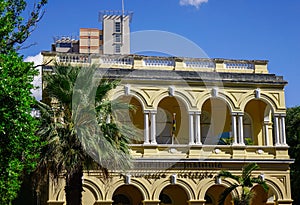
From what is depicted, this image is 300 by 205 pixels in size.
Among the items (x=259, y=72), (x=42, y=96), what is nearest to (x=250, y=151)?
(x=259, y=72)

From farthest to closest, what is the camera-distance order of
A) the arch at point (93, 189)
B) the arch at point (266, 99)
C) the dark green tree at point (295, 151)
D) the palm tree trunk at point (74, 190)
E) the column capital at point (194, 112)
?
the dark green tree at point (295, 151), the arch at point (266, 99), the column capital at point (194, 112), the arch at point (93, 189), the palm tree trunk at point (74, 190)

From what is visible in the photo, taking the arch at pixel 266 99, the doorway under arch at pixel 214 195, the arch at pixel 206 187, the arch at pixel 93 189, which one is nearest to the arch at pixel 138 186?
the arch at pixel 93 189

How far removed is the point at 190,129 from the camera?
29781 millimetres

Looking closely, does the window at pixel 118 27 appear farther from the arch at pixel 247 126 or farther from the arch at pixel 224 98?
the arch at pixel 224 98

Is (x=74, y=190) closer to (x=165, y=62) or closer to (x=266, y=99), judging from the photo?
(x=165, y=62)

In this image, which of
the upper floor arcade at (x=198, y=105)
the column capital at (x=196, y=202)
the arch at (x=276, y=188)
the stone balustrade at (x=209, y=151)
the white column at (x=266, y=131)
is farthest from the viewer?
the white column at (x=266, y=131)

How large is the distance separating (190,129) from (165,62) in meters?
3.85

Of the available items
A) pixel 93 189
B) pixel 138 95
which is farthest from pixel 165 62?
pixel 93 189

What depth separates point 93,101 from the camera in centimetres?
2194

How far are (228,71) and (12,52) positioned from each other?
15.9 m

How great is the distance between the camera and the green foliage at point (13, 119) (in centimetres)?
1706

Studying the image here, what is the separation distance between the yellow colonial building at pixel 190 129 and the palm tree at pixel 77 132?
234 inches

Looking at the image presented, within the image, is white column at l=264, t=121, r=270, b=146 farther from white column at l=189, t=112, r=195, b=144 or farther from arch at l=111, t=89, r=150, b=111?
arch at l=111, t=89, r=150, b=111

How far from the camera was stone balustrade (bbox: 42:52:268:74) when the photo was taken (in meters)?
29.8
